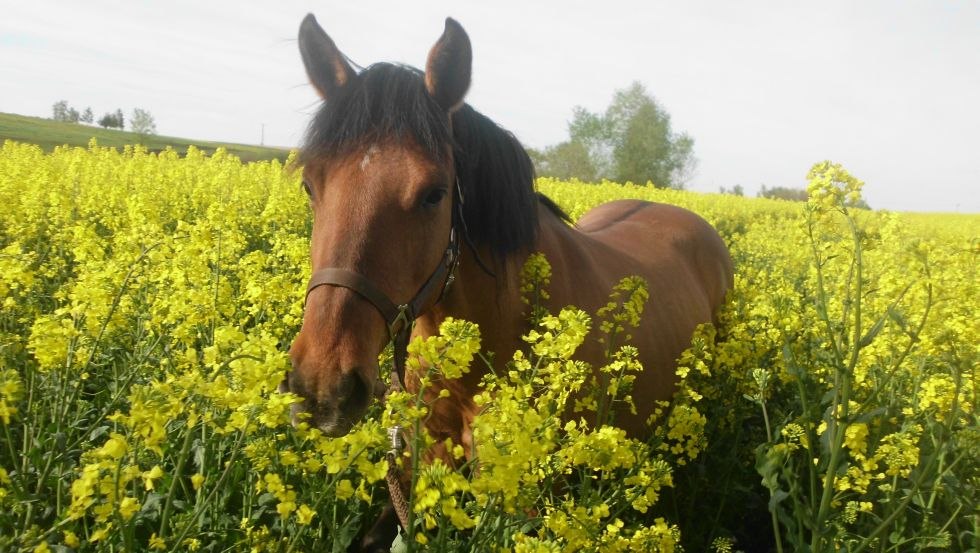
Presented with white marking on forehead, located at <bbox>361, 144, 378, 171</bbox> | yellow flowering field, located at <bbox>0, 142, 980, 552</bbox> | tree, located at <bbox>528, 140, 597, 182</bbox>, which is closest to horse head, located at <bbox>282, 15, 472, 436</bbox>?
white marking on forehead, located at <bbox>361, 144, 378, 171</bbox>

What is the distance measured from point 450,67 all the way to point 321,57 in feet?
1.68

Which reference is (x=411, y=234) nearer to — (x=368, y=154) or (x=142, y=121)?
(x=368, y=154)

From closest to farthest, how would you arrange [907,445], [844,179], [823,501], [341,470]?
1. [341,470]
2. [823,501]
3. [907,445]
4. [844,179]

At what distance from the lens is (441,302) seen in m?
2.29

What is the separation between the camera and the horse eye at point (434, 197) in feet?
6.43

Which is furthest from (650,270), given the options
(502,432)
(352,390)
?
(502,432)

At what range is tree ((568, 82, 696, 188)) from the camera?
161 ft

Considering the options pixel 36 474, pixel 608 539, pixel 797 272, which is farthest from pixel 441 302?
pixel 797 272

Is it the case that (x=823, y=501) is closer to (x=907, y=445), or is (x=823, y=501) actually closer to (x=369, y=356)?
(x=907, y=445)

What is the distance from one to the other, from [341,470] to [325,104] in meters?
1.51

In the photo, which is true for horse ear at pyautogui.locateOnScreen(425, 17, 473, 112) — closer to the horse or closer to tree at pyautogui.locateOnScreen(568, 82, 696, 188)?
the horse

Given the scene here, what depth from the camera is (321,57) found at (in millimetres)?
2279

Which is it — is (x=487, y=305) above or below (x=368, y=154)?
below

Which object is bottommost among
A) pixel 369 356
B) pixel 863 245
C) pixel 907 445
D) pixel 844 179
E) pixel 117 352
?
pixel 117 352
